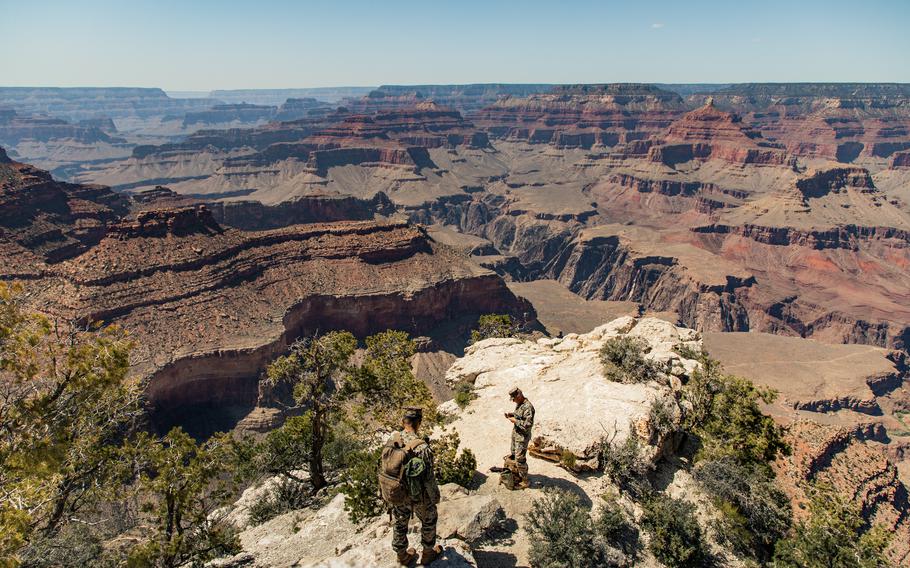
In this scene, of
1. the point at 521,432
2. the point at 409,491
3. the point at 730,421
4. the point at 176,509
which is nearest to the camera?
the point at 409,491

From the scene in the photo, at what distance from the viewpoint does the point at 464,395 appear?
23.0 metres

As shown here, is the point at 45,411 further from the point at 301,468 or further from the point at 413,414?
the point at 301,468

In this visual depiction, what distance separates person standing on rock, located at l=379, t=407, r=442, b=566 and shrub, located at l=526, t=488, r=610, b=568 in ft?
8.73

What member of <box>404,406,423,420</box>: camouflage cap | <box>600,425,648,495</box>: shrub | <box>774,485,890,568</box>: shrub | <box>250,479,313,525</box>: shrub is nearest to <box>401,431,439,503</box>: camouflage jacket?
<box>404,406,423,420</box>: camouflage cap

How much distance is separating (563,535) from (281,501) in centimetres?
1097

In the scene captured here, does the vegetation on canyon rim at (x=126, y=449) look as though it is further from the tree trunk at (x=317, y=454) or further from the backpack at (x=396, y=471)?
the backpack at (x=396, y=471)

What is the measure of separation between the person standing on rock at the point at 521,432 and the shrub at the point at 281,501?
7.62 metres

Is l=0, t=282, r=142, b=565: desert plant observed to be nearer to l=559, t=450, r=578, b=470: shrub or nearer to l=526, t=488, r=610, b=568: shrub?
l=526, t=488, r=610, b=568: shrub

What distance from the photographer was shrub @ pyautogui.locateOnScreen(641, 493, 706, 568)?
12359mm

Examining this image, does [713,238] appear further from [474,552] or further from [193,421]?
[474,552]

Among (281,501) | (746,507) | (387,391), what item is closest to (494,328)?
(387,391)

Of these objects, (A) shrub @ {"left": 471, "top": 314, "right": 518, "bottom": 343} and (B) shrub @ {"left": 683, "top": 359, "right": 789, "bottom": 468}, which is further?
(A) shrub @ {"left": 471, "top": 314, "right": 518, "bottom": 343}

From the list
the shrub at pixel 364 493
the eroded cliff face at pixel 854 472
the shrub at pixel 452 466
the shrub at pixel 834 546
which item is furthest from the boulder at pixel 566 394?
the eroded cliff face at pixel 854 472

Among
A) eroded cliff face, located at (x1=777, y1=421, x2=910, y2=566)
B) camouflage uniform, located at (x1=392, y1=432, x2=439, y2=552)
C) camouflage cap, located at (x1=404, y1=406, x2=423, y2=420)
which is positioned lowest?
eroded cliff face, located at (x1=777, y1=421, x2=910, y2=566)
